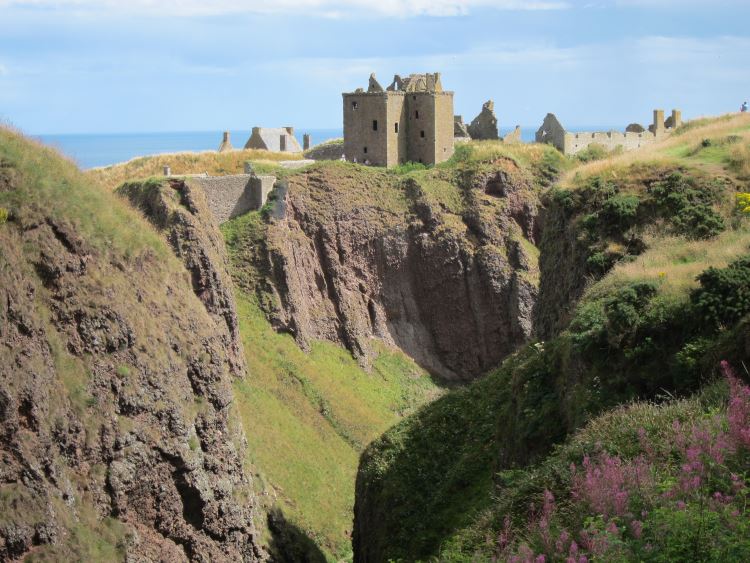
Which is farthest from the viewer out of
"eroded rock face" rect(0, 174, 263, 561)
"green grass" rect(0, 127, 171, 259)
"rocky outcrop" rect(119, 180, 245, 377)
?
"rocky outcrop" rect(119, 180, 245, 377)

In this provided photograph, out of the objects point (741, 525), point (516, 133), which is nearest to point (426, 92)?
point (516, 133)

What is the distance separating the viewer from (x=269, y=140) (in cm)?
7725

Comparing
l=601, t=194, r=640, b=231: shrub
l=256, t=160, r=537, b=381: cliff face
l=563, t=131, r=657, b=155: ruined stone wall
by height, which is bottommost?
l=256, t=160, r=537, b=381: cliff face

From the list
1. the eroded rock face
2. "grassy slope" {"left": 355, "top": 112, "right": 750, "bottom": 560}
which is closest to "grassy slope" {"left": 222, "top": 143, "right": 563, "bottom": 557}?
"grassy slope" {"left": 355, "top": 112, "right": 750, "bottom": 560}

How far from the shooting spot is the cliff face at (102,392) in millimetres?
24938

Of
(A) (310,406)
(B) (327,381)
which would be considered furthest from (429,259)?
(A) (310,406)

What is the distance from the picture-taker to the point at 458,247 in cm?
6288

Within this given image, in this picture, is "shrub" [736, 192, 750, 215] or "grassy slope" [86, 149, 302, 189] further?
"grassy slope" [86, 149, 302, 189]

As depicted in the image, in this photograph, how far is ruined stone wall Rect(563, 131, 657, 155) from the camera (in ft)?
234

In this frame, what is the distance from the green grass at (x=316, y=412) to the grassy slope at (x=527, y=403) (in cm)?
564

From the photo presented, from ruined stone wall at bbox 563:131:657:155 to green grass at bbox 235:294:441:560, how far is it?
62.3 feet

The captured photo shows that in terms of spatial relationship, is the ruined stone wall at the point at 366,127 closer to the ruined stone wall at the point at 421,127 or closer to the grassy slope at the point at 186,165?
the ruined stone wall at the point at 421,127

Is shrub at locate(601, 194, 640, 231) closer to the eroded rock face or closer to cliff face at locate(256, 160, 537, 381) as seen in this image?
the eroded rock face

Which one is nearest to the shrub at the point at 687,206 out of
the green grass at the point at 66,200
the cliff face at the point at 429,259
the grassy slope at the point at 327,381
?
the green grass at the point at 66,200
